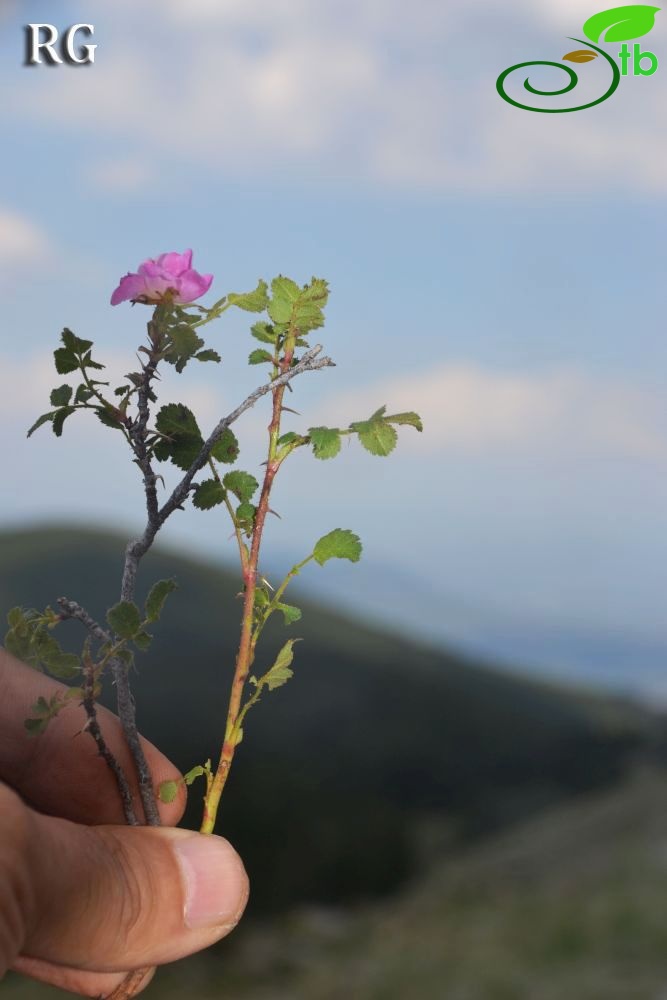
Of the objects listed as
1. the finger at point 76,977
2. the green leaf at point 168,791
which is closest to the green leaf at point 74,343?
the green leaf at point 168,791

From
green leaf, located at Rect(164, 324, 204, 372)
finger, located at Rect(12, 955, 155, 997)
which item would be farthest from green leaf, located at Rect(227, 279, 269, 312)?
finger, located at Rect(12, 955, 155, 997)

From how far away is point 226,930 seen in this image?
2.01 m

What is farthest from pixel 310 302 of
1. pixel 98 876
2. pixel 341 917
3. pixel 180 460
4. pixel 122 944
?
pixel 341 917

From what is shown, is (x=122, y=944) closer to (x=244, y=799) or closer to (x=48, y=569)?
(x=244, y=799)

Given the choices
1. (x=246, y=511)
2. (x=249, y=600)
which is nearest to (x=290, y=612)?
(x=249, y=600)

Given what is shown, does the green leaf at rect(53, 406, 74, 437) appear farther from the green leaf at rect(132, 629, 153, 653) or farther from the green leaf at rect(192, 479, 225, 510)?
the green leaf at rect(132, 629, 153, 653)

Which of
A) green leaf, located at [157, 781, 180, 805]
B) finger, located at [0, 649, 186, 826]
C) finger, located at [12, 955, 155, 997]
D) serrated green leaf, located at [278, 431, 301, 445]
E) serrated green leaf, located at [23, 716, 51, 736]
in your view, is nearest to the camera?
serrated green leaf, located at [23, 716, 51, 736]

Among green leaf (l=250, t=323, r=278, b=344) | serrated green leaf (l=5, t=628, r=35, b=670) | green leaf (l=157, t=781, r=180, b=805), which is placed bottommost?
green leaf (l=157, t=781, r=180, b=805)

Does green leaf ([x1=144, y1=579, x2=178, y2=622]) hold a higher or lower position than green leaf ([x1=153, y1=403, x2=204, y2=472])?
lower

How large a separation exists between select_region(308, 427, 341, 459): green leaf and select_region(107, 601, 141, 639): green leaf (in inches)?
18.0

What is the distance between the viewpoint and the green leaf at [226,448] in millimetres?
1928

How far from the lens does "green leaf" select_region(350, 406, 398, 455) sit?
Result: 1.81m

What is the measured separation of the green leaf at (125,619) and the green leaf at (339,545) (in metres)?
0.38

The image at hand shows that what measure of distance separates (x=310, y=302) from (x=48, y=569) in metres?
5.98
